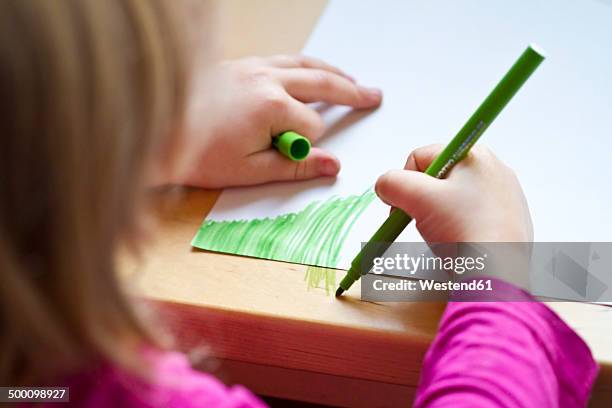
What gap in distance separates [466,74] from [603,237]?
220mm

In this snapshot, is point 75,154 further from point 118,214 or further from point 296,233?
point 296,233

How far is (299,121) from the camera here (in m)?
0.65

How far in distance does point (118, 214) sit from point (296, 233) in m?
0.26

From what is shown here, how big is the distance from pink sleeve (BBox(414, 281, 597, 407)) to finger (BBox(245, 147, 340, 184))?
18 cm

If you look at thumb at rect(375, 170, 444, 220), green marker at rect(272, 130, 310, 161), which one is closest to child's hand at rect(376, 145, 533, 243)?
thumb at rect(375, 170, 444, 220)

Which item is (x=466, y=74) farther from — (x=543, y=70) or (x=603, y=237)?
(x=603, y=237)

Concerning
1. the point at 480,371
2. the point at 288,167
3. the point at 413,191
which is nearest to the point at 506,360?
the point at 480,371

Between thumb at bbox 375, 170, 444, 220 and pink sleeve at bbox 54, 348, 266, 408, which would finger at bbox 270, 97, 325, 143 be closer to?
thumb at bbox 375, 170, 444, 220

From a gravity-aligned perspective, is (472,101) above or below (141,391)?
above

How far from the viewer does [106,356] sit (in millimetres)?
375

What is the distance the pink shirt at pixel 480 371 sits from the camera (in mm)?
418

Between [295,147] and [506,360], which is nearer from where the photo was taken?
[506,360]

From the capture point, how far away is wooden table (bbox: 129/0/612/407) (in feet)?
1.72

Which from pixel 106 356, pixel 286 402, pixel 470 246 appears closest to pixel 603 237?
pixel 470 246
